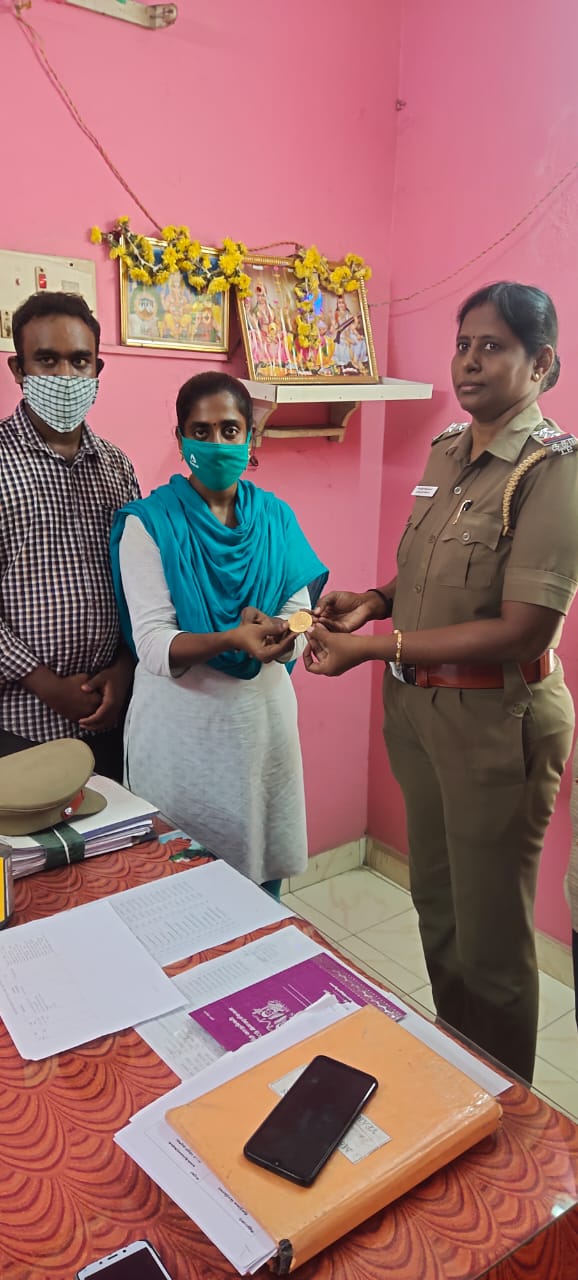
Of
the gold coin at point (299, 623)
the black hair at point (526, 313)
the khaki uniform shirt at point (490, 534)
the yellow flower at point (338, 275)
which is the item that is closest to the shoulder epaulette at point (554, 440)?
the khaki uniform shirt at point (490, 534)

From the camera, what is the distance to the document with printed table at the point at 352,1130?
751 mm

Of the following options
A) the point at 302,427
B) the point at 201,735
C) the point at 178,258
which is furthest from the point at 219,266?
the point at 201,735

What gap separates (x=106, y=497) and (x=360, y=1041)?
51.7 inches

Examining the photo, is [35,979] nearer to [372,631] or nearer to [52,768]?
[52,768]

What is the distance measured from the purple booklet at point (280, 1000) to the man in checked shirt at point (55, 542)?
0.90m

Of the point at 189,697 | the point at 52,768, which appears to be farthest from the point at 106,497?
the point at 52,768

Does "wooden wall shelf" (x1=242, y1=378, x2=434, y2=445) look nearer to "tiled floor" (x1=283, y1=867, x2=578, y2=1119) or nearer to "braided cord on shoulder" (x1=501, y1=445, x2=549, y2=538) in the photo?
"braided cord on shoulder" (x1=501, y1=445, x2=549, y2=538)

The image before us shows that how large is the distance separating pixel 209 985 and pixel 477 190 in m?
2.34

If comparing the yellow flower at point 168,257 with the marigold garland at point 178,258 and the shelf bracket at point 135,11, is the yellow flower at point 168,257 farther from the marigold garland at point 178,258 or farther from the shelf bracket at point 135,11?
the shelf bracket at point 135,11

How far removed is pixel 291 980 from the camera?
1095 millimetres

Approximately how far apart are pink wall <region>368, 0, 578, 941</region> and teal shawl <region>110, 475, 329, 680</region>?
0.89 m

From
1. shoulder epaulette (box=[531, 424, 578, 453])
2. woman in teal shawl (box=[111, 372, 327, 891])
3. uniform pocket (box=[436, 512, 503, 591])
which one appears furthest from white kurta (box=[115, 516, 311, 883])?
shoulder epaulette (box=[531, 424, 578, 453])

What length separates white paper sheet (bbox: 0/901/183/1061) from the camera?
3.32 feet

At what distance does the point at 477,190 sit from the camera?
2539mm
